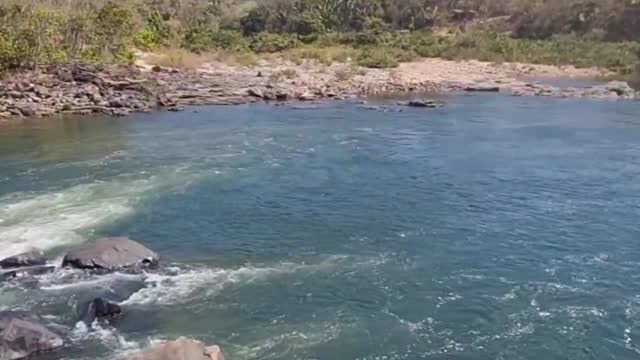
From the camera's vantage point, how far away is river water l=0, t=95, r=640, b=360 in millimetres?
16109

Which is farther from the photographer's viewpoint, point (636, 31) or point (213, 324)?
point (636, 31)

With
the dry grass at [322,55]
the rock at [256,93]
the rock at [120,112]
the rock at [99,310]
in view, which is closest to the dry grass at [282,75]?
the rock at [256,93]

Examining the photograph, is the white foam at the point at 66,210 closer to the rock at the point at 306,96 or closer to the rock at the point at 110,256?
the rock at the point at 110,256

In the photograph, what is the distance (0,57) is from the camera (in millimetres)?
48906

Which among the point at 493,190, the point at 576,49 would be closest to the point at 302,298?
the point at 493,190

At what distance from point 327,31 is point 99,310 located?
2675 inches

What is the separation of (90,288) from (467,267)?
8.84 m

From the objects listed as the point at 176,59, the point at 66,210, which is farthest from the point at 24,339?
the point at 176,59

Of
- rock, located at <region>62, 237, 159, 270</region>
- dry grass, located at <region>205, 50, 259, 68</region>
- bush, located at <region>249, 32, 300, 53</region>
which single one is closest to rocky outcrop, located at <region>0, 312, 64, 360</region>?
rock, located at <region>62, 237, 159, 270</region>

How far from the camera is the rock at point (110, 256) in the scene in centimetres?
1931

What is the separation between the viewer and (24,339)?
1503 cm

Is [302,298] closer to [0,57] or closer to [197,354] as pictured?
[197,354]

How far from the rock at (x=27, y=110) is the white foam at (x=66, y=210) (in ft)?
59.1

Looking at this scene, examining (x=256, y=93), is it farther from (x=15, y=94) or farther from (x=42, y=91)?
(x=15, y=94)
